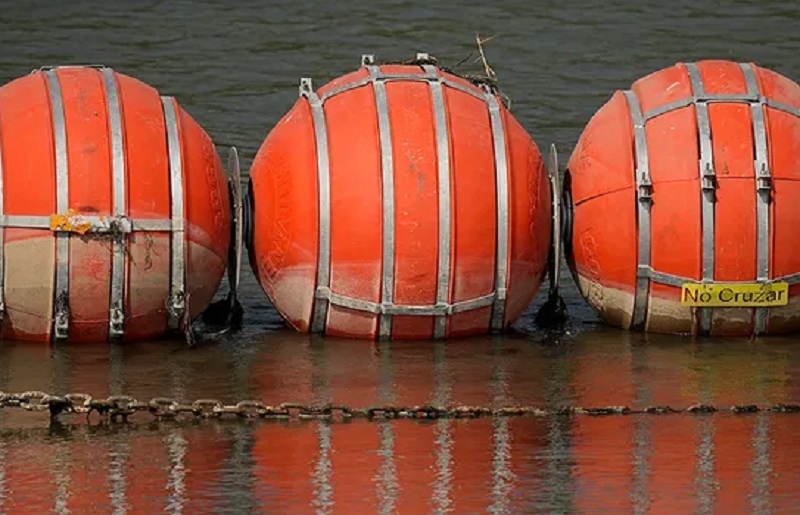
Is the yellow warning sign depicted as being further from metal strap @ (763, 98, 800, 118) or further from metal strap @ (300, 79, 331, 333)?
metal strap @ (300, 79, 331, 333)

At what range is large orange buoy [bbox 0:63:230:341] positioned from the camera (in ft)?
36.5

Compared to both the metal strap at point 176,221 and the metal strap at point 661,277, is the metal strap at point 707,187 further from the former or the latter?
the metal strap at point 176,221

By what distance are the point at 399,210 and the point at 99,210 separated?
161cm

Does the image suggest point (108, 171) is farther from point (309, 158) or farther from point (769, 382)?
point (769, 382)

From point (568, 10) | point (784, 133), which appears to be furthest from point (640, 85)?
point (568, 10)

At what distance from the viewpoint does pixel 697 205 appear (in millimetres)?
11531

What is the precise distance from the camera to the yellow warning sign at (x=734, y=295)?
11656 mm

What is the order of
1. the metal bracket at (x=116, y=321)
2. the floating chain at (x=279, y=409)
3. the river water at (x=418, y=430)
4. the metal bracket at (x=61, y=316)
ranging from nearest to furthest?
the river water at (x=418, y=430) → the floating chain at (x=279, y=409) → the metal bracket at (x=61, y=316) → the metal bracket at (x=116, y=321)

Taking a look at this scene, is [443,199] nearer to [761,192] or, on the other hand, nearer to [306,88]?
[306,88]

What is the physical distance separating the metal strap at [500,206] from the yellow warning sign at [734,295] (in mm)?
1024

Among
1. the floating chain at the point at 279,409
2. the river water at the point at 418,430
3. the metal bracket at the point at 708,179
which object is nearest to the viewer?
the river water at the point at 418,430

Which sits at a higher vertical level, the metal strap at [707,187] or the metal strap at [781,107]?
the metal strap at [781,107]

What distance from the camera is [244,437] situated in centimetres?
989

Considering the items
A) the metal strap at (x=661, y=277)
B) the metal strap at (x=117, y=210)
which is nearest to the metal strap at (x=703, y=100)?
the metal strap at (x=661, y=277)
